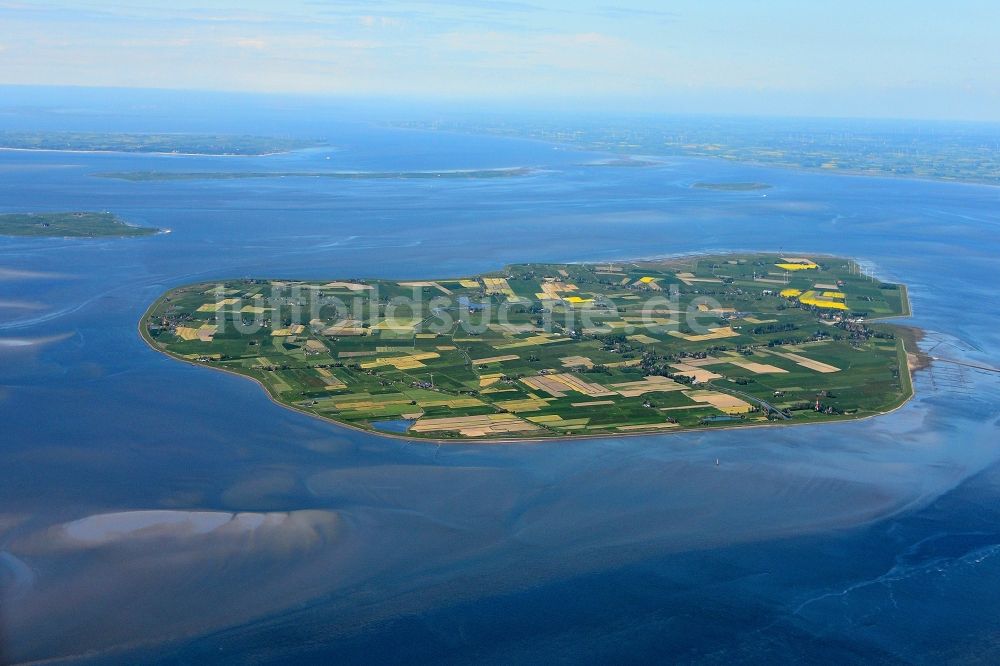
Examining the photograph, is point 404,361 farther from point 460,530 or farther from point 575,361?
point 460,530

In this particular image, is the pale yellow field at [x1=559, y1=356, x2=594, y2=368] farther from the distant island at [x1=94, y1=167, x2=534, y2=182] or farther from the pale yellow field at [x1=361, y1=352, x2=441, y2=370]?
the distant island at [x1=94, y1=167, x2=534, y2=182]

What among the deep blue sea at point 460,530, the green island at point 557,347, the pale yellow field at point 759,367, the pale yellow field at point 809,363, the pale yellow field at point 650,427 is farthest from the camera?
the pale yellow field at point 809,363

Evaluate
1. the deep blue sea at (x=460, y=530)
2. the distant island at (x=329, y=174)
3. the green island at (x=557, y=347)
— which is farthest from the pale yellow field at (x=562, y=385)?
the distant island at (x=329, y=174)

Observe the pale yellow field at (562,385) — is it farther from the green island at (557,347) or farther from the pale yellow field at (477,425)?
the pale yellow field at (477,425)

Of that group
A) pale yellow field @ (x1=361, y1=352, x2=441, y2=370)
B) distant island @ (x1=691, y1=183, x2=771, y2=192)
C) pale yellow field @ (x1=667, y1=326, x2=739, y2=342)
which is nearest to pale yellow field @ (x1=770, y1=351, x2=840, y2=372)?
pale yellow field @ (x1=667, y1=326, x2=739, y2=342)

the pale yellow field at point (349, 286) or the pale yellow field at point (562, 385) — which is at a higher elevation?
the pale yellow field at point (349, 286)

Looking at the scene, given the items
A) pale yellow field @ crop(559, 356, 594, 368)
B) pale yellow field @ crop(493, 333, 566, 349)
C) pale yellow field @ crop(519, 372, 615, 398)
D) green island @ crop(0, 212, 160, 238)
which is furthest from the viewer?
green island @ crop(0, 212, 160, 238)
